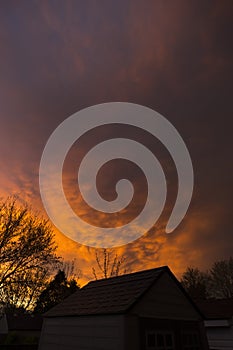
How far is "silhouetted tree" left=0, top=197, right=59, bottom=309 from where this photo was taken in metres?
22.9

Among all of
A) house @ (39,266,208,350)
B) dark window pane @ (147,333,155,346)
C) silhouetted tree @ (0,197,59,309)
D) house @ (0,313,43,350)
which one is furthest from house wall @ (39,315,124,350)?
house @ (0,313,43,350)

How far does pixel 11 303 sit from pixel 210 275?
1699 inches

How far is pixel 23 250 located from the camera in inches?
906

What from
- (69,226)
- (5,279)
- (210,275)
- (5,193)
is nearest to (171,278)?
(69,226)

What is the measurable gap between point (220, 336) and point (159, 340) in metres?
18.9

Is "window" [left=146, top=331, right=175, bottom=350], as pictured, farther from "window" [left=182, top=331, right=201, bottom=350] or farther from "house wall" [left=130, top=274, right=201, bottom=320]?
"window" [left=182, top=331, right=201, bottom=350]

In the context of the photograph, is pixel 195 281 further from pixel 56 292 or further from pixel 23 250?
pixel 23 250

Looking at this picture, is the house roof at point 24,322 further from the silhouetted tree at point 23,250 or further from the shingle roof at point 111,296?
the shingle roof at point 111,296

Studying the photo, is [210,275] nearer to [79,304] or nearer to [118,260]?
[118,260]

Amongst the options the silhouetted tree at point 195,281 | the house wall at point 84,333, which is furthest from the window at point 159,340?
the silhouetted tree at point 195,281

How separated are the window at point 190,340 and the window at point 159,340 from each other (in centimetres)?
111

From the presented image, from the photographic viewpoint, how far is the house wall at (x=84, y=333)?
12.2m

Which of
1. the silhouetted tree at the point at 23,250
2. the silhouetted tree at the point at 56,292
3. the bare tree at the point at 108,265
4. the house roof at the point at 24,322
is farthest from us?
the house roof at the point at 24,322

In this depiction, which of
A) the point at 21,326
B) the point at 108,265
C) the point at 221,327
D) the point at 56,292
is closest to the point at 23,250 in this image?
the point at 221,327
